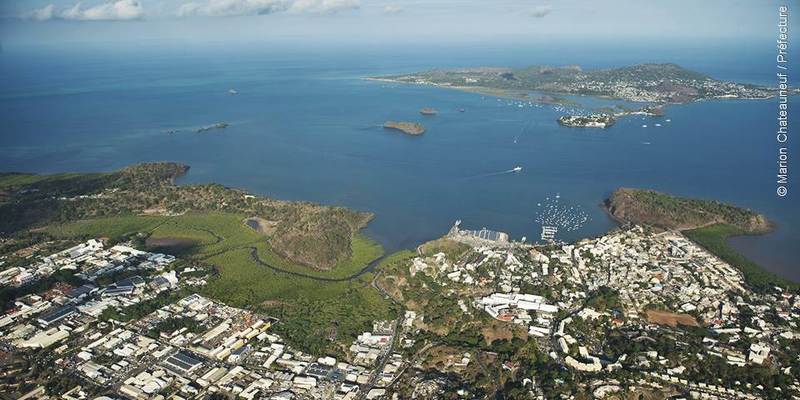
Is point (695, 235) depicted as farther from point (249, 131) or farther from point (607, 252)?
point (249, 131)

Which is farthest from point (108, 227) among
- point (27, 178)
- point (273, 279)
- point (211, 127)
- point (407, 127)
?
point (407, 127)

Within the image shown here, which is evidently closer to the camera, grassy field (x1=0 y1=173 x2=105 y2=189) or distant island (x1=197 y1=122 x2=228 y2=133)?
grassy field (x1=0 y1=173 x2=105 y2=189)

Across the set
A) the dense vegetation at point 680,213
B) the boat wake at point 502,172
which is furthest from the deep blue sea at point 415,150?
the dense vegetation at point 680,213

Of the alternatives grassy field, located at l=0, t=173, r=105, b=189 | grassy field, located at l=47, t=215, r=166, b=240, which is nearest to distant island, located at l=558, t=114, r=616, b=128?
grassy field, located at l=47, t=215, r=166, b=240

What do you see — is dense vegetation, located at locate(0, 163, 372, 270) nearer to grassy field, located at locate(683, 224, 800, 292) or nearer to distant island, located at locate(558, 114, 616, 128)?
grassy field, located at locate(683, 224, 800, 292)

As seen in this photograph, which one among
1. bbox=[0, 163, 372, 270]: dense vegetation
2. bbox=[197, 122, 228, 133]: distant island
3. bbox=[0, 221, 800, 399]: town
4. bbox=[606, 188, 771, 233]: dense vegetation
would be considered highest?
bbox=[197, 122, 228, 133]: distant island

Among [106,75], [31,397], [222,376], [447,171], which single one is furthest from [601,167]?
[106,75]

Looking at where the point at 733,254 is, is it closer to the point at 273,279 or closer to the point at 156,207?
the point at 273,279

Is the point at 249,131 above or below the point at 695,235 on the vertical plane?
above
